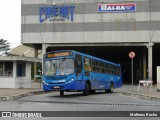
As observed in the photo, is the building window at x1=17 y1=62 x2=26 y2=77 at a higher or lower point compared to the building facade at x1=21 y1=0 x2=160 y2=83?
lower

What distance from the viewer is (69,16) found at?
57625 millimetres

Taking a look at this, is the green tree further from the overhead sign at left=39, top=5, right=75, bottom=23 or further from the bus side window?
the bus side window

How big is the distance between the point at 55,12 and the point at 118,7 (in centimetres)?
935

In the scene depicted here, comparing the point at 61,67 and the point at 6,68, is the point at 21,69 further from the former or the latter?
the point at 61,67

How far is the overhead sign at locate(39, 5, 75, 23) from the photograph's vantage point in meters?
57.6

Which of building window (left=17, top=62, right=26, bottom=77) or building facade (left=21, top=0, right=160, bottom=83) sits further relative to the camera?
building facade (left=21, top=0, right=160, bottom=83)

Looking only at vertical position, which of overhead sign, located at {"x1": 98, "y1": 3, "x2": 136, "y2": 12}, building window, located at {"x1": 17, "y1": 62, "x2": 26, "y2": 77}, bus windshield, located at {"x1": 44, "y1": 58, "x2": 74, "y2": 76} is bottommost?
building window, located at {"x1": 17, "y1": 62, "x2": 26, "y2": 77}

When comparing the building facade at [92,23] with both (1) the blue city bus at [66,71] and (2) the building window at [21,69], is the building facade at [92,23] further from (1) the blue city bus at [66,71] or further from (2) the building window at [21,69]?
(1) the blue city bus at [66,71]

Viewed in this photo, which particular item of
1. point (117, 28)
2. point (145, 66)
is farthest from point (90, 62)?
point (145, 66)

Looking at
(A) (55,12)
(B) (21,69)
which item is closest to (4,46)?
(A) (55,12)

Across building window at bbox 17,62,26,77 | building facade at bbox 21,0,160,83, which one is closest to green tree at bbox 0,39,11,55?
building facade at bbox 21,0,160,83

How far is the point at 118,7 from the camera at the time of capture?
57.2 metres

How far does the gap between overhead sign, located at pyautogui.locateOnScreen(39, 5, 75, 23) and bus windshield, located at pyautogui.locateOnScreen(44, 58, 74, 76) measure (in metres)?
34.1

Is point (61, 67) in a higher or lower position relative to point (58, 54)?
lower
